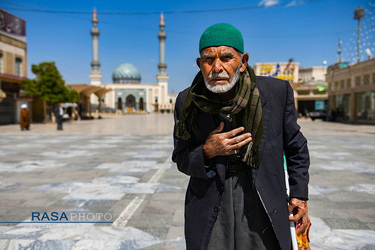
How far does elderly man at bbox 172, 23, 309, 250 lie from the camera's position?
1.39 meters

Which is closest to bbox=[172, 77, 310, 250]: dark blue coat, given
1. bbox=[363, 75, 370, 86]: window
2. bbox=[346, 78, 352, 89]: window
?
bbox=[363, 75, 370, 86]: window

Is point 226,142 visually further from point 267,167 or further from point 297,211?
point 297,211

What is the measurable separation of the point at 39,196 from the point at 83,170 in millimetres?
1783

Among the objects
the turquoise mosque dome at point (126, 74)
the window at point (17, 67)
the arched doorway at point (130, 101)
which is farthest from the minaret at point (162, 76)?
the window at point (17, 67)

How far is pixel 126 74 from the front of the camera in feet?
246

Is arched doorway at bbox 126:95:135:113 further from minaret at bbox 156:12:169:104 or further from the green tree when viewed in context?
the green tree

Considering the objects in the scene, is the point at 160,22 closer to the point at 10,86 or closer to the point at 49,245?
the point at 10,86

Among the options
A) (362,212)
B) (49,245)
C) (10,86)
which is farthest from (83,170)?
(10,86)

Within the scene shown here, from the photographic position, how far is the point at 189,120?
145 centimetres

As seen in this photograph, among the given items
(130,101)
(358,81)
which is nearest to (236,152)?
(358,81)

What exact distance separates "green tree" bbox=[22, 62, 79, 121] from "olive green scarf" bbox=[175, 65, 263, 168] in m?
22.3

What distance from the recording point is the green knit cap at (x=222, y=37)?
4.55 feet

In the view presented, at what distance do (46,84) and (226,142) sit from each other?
74.3 ft

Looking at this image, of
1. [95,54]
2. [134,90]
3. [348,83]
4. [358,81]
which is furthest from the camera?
[134,90]
